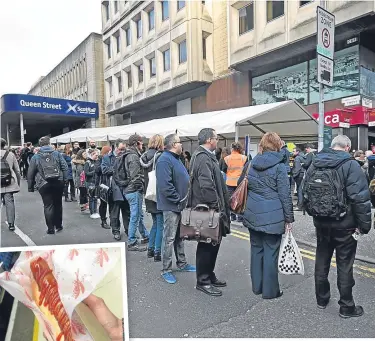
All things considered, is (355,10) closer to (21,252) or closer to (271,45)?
(271,45)

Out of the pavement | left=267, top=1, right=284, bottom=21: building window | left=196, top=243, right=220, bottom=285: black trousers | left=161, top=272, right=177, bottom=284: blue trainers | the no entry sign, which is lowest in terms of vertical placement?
the pavement

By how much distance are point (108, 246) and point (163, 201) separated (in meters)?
1.77

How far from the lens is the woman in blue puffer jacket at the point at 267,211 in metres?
3.28

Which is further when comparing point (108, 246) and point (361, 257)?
point (361, 257)

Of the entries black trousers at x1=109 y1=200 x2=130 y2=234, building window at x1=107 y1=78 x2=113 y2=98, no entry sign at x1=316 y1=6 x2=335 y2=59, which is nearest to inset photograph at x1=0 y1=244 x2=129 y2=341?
black trousers at x1=109 y1=200 x2=130 y2=234

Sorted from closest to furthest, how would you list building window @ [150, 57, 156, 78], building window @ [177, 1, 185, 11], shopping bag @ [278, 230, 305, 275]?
shopping bag @ [278, 230, 305, 275], building window @ [177, 1, 185, 11], building window @ [150, 57, 156, 78]

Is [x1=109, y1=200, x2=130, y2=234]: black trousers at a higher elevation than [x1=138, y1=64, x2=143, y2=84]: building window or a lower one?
lower

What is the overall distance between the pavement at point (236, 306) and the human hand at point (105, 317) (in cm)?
73

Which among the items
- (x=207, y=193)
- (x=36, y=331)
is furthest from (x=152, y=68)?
(x=36, y=331)

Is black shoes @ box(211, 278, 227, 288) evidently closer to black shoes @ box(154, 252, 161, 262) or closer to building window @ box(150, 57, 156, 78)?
black shoes @ box(154, 252, 161, 262)

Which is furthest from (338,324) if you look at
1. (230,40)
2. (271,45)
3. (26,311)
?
(230,40)

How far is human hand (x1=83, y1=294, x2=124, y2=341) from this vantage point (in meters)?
2.05

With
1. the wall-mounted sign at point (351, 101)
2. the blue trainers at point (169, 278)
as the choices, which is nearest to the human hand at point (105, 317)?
the blue trainers at point (169, 278)

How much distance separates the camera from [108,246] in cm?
208
